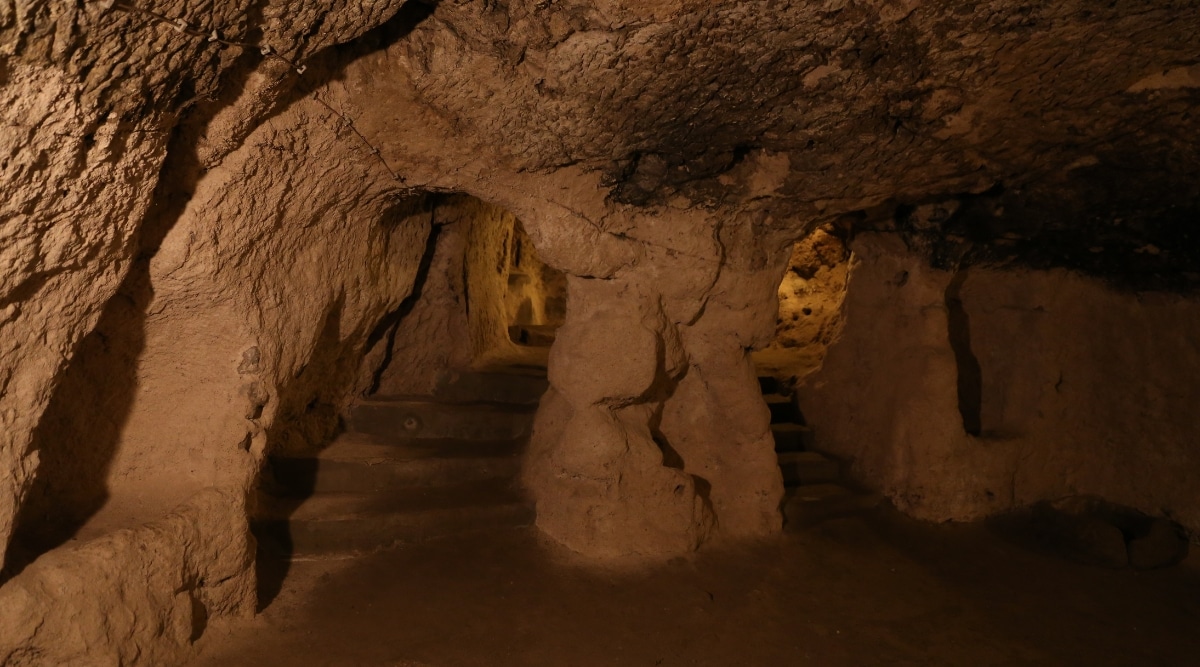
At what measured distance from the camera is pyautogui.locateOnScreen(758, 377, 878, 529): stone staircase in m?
4.96

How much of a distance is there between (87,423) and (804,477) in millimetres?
4175

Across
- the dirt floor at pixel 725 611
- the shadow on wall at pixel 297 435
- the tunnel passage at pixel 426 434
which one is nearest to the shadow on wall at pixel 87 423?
the shadow on wall at pixel 297 435

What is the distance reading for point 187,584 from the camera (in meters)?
2.98

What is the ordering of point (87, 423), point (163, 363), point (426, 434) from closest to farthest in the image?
Answer: point (87, 423)
point (163, 363)
point (426, 434)

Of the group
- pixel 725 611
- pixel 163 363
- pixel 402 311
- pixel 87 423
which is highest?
pixel 402 311

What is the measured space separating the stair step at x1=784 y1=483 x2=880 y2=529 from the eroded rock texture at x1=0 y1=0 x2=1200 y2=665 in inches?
10.4

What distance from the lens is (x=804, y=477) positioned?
534cm

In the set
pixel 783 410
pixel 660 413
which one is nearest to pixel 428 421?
pixel 660 413

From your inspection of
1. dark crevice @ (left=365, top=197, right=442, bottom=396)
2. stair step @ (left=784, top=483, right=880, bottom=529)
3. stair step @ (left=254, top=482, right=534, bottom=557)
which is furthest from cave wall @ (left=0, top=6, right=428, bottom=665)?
stair step @ (left=784, top=483, right=880, bottom=529)

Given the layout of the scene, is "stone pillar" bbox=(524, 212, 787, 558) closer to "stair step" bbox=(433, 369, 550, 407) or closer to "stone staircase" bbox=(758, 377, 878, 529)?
"stone staircase" bbox=(758, 377, 878, 529)

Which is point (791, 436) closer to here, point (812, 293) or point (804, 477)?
point (804, 477)

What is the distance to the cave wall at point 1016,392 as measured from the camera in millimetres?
4898

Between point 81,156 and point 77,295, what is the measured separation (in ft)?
1.58

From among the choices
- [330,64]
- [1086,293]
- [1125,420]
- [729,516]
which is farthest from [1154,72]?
[330,64]
